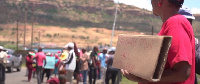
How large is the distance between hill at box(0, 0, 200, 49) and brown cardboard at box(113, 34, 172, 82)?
9429 cm

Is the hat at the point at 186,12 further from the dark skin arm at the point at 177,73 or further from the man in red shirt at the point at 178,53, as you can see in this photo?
the dark skin arm at the point at 177,73

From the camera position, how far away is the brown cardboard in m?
2.51

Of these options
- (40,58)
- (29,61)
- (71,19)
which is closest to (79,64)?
(40,58)

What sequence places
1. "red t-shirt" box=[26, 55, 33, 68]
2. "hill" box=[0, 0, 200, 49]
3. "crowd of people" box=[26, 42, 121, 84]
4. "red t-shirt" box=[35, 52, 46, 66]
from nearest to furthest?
"crowd of people" box=[26, 42, 121, 84] → "red t-shirt" box=[35, 52, 46, 66] → "red t-shirt" box=[26, 55, 33, 68] → "hill" box=[0, 0, 200, 49]

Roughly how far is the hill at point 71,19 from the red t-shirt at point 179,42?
9444 centimetres

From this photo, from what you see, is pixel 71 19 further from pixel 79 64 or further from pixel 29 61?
pixel 79 64

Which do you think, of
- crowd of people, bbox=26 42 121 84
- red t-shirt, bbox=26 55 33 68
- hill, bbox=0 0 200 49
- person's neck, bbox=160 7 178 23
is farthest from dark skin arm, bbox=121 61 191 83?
hill, bbox=0 0 200 49

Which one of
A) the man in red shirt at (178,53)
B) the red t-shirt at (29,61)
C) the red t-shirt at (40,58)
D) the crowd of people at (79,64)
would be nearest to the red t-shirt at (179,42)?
the man in red shirt at (178,53)

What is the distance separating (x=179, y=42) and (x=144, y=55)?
0.22m

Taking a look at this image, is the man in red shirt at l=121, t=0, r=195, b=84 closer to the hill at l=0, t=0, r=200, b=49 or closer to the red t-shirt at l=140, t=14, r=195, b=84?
the red t-shirt at l=140, t=14, r=195, b=84

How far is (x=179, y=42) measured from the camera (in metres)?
2.57

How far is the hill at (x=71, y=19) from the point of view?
10825 cm

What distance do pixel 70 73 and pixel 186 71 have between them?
1175 centimetres

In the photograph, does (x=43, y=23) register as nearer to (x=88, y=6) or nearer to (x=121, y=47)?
(x=88, y=6)
